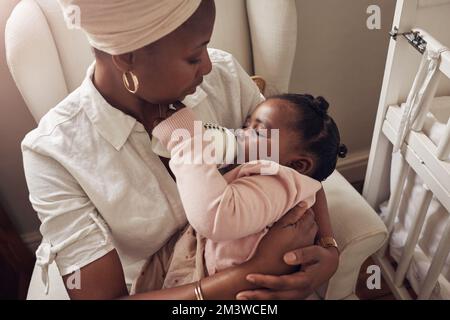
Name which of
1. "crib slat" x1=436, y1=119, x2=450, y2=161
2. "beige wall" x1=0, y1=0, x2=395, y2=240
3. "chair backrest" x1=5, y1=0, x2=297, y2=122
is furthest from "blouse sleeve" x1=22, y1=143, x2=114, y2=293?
"crib slat" x1=436, y1=119, x2=450, y2=161

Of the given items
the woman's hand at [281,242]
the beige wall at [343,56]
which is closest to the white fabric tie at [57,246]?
the woman's hand at [281,242]

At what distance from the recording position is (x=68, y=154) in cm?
79

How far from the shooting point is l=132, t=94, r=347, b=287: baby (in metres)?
0.70

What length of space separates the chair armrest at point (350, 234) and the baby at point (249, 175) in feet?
0.45

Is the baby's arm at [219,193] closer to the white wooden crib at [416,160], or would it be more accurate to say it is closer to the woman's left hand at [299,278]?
the woman's left hand at [299,278]

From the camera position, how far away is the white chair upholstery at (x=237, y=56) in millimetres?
959

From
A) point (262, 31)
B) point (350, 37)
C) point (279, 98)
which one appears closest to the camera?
point (279, 98)

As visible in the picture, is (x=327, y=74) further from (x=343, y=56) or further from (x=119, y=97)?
(x=119, y=97)

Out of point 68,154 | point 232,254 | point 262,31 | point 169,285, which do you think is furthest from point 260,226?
point 262,31

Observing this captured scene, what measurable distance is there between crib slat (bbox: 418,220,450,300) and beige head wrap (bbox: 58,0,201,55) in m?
0.78

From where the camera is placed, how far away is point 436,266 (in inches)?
41.4

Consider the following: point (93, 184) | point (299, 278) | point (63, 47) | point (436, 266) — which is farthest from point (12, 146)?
point (436, 266)
